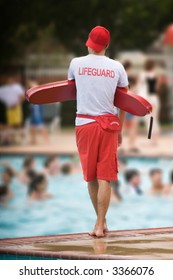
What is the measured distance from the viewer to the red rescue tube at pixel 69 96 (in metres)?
6.05

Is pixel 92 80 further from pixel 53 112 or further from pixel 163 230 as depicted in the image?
pixel 53 112

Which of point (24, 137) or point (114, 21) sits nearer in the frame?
point (24, 137)

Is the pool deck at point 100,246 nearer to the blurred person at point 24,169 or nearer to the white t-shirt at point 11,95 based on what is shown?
the blurred person at point 24,169

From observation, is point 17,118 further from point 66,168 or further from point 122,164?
point 122,164

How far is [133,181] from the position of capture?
1812 cm

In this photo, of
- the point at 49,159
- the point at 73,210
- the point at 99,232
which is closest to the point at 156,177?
the point at 73,210

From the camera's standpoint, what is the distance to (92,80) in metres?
6.01

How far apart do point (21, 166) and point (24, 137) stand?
1.30 meters

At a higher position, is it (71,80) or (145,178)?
(71,80)

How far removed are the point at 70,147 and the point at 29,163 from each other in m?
1.10

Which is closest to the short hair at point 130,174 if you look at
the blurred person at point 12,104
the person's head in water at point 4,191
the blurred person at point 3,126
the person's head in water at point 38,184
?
the person's head in water at point 38,184
